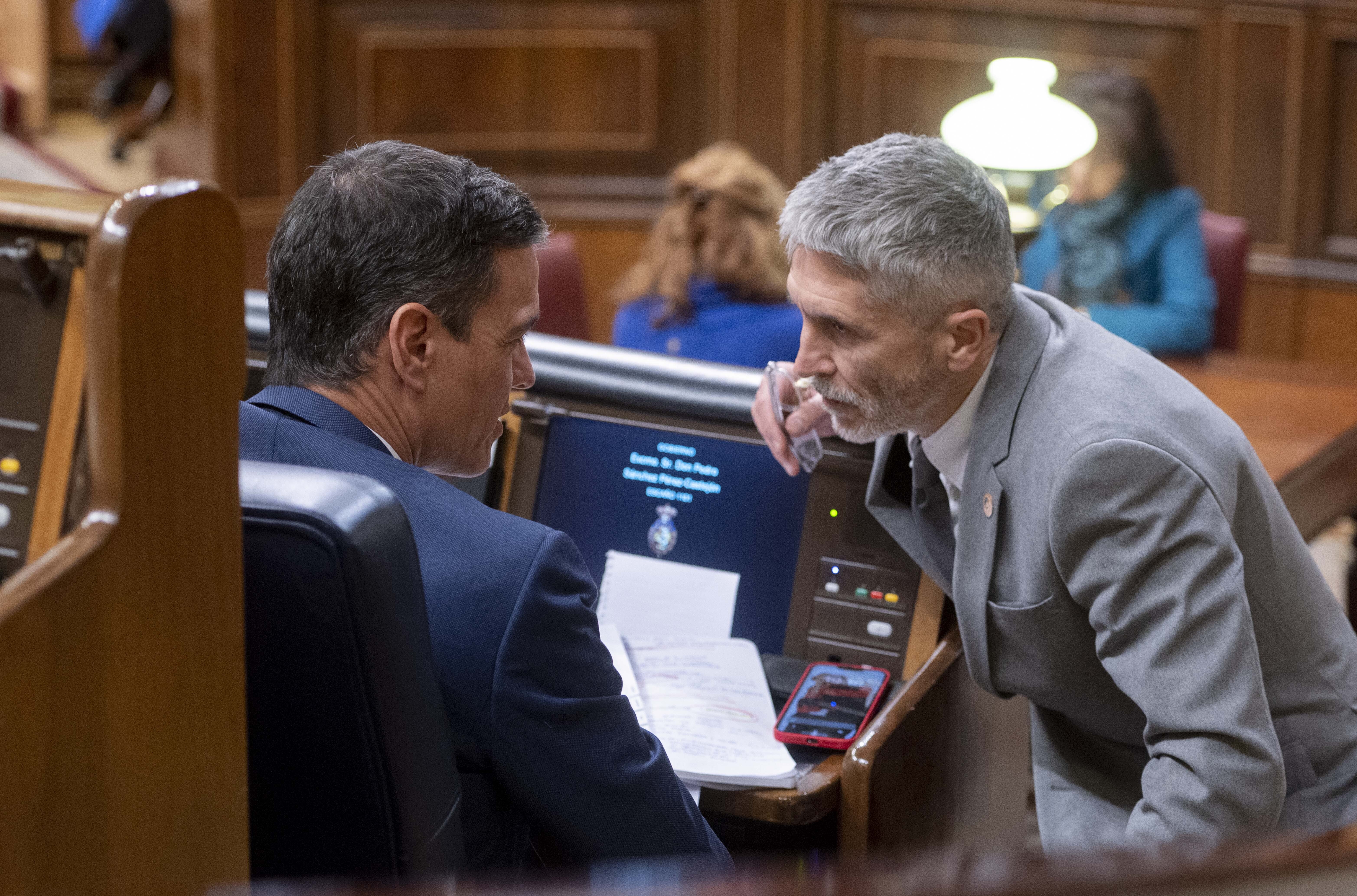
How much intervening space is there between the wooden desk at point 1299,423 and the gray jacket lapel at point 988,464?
3.16ft

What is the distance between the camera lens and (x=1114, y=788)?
63.1 inches

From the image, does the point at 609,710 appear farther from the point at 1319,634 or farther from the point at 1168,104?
the point at 1168,104

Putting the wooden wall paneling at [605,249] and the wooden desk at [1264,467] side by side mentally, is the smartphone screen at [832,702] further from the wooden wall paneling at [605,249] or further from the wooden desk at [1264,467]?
the wooden wall paneling at [605,249]

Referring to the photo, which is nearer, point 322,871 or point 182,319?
point 182,319

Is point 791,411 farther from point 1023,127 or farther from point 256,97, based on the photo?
point 256,97

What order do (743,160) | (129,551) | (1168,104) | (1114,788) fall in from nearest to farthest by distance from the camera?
1. (129,551)
2. (1114,788)
3. (743,160)
4. (1168,104)

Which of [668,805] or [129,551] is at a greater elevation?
[129,551]

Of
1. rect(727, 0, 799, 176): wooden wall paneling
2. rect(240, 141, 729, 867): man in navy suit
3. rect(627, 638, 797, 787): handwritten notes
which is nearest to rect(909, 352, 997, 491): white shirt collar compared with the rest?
rect(627, 638, 797, 787): handwritten notes

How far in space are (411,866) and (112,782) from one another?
0.30 metres

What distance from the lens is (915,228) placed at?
141 cm

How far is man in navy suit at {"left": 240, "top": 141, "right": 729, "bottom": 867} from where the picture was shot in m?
1.10

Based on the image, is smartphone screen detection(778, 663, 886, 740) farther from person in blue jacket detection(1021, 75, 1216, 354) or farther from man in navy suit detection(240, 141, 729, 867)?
person in blue jacket detection(1021, 75, 1216, 354)

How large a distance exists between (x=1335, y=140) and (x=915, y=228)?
4.10m

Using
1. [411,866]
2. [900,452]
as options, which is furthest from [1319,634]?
[411,866]
